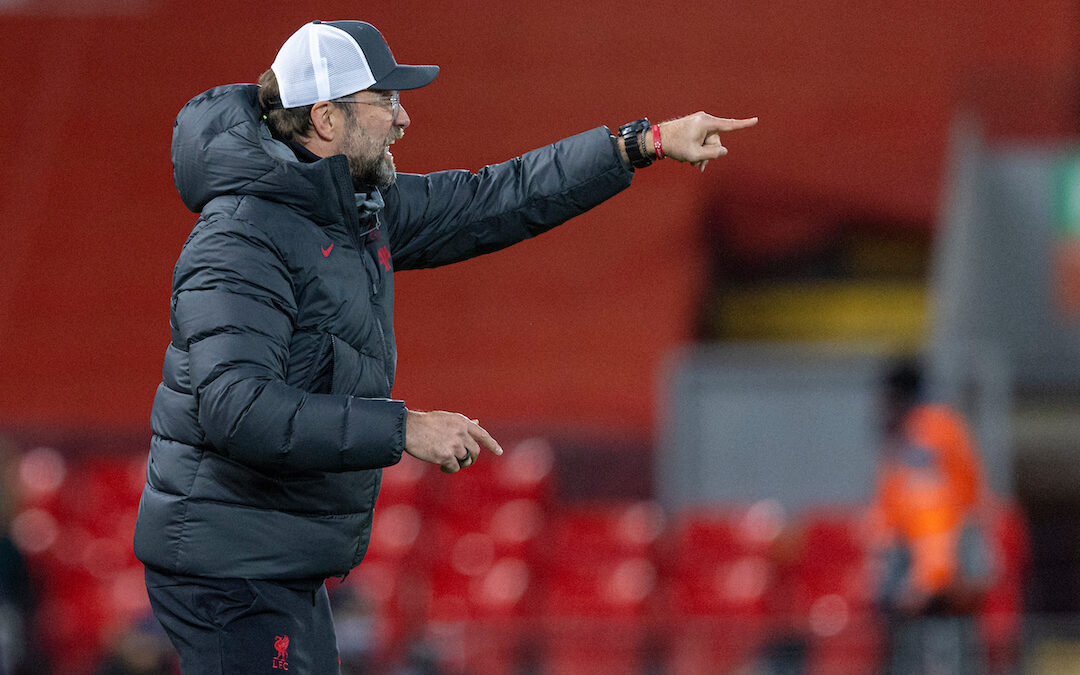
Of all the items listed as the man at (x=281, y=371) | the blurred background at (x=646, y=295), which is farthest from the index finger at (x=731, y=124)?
the blurred background at (x=646, y=295)

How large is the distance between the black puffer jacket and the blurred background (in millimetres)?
4174

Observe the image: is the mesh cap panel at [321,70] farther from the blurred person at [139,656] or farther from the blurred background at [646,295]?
the blurred background at [646,295]

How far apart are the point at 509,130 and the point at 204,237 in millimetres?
6525

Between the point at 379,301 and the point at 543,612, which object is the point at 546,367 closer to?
the point at 543,612

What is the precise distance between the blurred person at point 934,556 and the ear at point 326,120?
3.32 metres

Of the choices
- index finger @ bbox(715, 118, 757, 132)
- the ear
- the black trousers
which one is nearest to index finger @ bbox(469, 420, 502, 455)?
the black trousers

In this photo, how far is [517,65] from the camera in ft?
28.0

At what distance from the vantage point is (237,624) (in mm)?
2039

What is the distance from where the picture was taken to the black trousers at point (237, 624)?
6.68ft

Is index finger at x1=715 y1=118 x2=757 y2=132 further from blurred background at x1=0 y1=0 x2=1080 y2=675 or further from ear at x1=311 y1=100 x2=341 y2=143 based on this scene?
blurred background at x1=0 y1=0 x2=1080 y2=675

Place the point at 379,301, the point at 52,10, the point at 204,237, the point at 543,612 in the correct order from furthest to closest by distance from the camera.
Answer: the point at 52,10, the point at 543,612, the point at 379,301, the point at 204,237

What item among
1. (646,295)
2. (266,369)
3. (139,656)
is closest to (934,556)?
(139,656)

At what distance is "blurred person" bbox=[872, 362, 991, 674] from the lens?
489 centimetres

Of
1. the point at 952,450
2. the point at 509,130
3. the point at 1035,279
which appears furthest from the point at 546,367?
the point at 952,450
